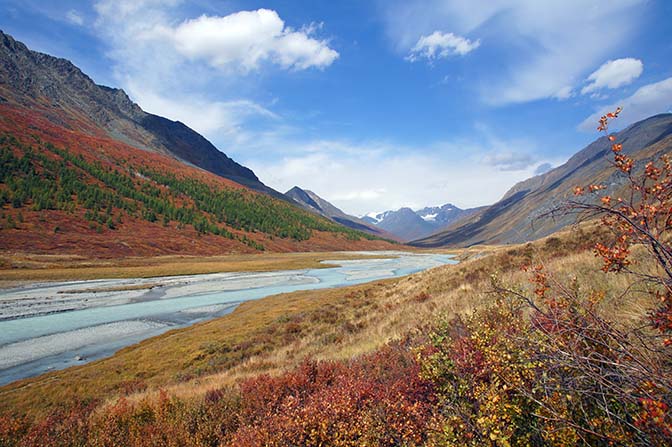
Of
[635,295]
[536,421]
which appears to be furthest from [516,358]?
[635,295]

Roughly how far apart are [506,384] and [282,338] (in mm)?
16913

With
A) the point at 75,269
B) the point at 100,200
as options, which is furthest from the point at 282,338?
the point at 100,200

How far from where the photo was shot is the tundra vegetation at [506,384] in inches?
123

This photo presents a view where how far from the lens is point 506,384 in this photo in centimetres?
415

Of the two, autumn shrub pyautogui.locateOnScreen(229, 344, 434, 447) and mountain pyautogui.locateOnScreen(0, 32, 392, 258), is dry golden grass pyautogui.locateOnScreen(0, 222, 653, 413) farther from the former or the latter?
mountain pyautogui.locateOnScreen(0, 32, 392, 258)

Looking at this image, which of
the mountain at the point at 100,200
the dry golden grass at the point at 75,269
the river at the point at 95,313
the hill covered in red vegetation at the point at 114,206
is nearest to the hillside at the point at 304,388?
the river at the point at 95,313

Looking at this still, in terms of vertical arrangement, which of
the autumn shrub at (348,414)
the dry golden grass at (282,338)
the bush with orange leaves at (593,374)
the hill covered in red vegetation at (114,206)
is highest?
the hill covered in red vegetation at (114,206)

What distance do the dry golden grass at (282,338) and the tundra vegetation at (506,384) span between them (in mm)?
1118

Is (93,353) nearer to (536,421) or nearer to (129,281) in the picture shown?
(536,421)

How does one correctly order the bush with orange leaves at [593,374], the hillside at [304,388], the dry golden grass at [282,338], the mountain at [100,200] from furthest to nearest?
the mountain at [100,200] → the dry golden grass at [282,338] → the hillside at [304,388] → the bush with orange leaves at [593,374]

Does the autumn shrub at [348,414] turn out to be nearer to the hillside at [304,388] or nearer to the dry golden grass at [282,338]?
the hillside at [304,388]

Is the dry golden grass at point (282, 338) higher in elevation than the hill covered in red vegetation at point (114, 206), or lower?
lower

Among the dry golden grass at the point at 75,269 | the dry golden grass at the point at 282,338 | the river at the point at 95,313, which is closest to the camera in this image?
the dry golden grass at the point at 282,338

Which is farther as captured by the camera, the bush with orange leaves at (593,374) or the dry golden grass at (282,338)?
the dry golden grass at (282,338)
